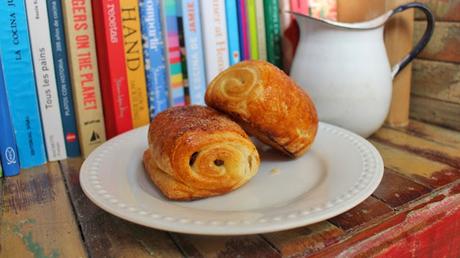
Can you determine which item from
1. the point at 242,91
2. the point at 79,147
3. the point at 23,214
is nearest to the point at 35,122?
the point at 79,147

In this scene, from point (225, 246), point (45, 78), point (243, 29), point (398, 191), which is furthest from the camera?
point (243, 29)

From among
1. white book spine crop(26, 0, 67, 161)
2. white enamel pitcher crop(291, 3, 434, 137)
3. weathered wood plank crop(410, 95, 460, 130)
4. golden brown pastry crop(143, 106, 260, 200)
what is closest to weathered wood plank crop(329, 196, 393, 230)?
golden brown pastry crop(143, 106, 260, 200)

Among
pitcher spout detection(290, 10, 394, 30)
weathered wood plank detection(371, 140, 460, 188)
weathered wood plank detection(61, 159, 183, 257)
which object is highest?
pitcher spout detection(290, 10, 394, 30)

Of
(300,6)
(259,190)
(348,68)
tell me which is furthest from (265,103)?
(300,6)

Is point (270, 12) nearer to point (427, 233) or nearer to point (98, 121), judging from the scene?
point (98, 121)

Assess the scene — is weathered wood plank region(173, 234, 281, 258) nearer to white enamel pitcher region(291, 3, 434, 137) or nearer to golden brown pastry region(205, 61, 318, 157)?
golden brown pastry region(205, 61, 318, 157)

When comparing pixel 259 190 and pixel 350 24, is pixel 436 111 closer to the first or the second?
pixel 350 24

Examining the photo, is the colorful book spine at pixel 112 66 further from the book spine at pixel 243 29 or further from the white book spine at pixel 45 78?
the book spine at pixel 243 29

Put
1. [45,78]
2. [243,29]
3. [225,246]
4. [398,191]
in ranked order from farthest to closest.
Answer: [243,29] < [45,78] < [398,191] < [225,246]
